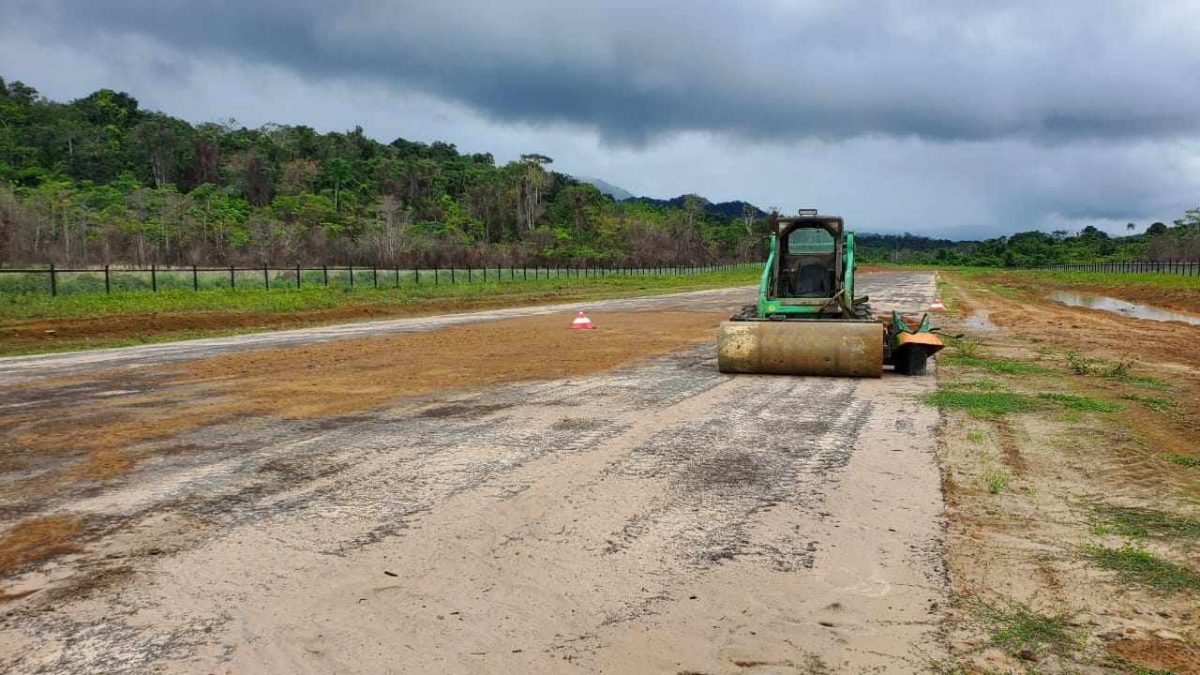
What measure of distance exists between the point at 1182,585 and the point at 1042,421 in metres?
4.33

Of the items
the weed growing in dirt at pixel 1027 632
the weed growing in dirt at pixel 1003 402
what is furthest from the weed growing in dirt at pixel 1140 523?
the weed growing in dirt at pixel 1003 402

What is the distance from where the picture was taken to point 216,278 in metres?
33.9

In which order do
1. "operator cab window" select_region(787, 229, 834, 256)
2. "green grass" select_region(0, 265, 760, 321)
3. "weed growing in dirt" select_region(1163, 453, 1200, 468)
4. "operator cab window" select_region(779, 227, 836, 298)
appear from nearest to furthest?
1. "weed growing in dirt" select_region(1163, 453, 1200, 468)
2. "operator cab window" select_region(779, 227, 836, 298)
3. "operator cab window" select_region(787, 229, 834, 256)
4. "green grass" select_region(0, 265, 760, 321)

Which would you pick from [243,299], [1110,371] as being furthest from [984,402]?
[243,299]

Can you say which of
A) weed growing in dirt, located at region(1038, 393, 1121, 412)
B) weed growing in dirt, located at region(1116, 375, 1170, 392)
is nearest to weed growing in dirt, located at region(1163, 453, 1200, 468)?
weed growing in dirt, located at region(1038, 393, 1121, 412)

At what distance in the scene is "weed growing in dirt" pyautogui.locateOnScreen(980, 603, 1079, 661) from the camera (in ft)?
11.0

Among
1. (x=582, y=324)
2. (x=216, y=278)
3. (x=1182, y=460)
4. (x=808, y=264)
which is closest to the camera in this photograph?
(x=1182, y=460)

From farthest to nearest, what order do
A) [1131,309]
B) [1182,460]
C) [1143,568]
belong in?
[1131,309]
[1182,460]
[1143,568]

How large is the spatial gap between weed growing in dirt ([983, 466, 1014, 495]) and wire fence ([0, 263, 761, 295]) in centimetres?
3075

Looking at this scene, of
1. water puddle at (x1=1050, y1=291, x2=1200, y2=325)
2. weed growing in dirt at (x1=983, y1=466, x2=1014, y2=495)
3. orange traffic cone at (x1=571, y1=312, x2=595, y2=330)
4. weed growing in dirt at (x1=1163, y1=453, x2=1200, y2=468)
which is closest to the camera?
weed growing in dirt at (x1=983, y1=466, x2=1014, y2=495)

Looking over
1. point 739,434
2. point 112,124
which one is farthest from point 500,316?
point 112,124

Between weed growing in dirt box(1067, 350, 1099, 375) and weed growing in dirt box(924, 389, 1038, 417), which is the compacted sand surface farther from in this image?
weed growing in dirt box(1067, 350, 1099, 375)

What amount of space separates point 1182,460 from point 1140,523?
202 centimetres

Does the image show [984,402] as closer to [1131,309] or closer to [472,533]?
[472,533]
